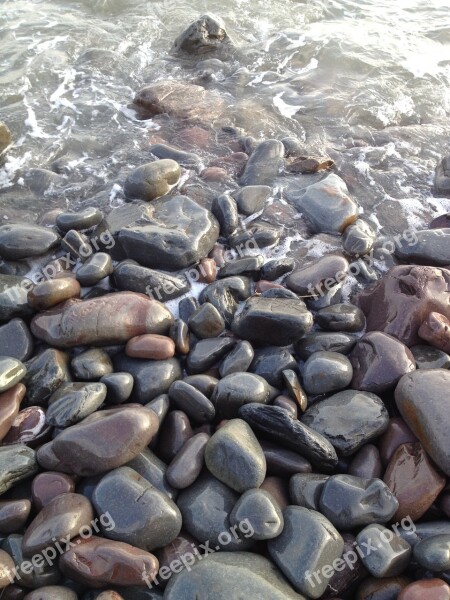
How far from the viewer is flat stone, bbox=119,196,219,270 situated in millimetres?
4449

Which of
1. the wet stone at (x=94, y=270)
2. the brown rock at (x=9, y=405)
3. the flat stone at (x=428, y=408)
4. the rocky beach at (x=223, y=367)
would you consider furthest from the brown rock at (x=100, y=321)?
the flat stone at (x=428, y=408)

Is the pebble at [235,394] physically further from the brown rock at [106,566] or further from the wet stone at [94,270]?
the wet stone at [94,270]

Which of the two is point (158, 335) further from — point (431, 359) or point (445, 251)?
point (445, 251)

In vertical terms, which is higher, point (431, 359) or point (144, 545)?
point (431, 359)

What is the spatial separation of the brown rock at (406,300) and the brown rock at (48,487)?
8.27 feet

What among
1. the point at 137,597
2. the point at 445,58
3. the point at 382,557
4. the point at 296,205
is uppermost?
the point at 445,58

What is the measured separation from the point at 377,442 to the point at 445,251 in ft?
6.78

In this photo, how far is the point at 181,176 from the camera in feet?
18.8

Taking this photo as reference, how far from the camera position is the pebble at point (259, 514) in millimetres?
2711

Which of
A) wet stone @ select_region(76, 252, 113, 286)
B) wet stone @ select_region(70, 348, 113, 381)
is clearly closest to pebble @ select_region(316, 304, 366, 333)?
wet stone @ select_region(70, 348, 113, 381)

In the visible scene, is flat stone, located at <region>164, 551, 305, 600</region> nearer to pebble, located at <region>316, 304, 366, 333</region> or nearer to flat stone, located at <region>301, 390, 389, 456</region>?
flat stone, located at <region>301, 390, 389, 456</region>

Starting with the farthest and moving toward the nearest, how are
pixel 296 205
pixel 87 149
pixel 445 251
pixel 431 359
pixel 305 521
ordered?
pixel 87 149 → pixel 296 205 → pixel 445 251 → pixel 431 359 → pixel 305 521

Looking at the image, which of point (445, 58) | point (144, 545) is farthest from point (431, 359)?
point (445, 58)

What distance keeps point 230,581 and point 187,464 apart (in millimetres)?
697
